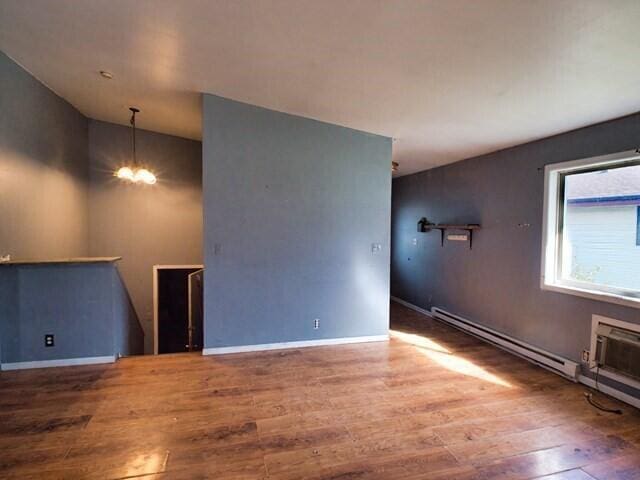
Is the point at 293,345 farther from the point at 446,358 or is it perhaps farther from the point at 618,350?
the point at 618,350

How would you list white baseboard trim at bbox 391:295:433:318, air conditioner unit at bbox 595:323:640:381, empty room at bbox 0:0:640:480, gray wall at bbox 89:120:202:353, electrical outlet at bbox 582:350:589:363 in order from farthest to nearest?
white baseboard trim at bbox 391:295:433:318 → gray wall at bbox 89:120:202:353 → electrical outlet at bbox 582:350:589:363 → air conditioner unit at bbox 595:323:640:381 → empty room at bbox 0:0:640:480

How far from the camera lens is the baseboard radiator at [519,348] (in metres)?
3.06

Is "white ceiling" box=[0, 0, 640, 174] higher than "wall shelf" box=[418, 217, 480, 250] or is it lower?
higher

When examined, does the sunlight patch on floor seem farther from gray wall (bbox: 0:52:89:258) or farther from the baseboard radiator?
gray wall (bbox: 0:52:89:258)

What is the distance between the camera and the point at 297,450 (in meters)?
2.00

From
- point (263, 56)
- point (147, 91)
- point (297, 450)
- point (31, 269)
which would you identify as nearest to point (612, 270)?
point (297, 450)

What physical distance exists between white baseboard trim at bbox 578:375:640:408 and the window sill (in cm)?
74

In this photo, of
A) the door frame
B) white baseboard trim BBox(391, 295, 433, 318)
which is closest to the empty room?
white baseboard trim BBox(391, 295, 433, 318)

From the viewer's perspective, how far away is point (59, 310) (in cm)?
311

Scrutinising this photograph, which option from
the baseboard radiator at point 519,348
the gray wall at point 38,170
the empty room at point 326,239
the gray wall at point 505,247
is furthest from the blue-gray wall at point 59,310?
the gray wall at point 505,247

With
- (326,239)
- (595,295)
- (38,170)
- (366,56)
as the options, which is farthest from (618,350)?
(38,170)

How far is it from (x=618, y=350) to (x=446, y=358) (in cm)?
144

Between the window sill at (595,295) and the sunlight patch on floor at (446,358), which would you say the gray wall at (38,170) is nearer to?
the sunlight patch on floor at (446,358)

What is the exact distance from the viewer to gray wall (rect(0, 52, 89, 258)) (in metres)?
3.01
